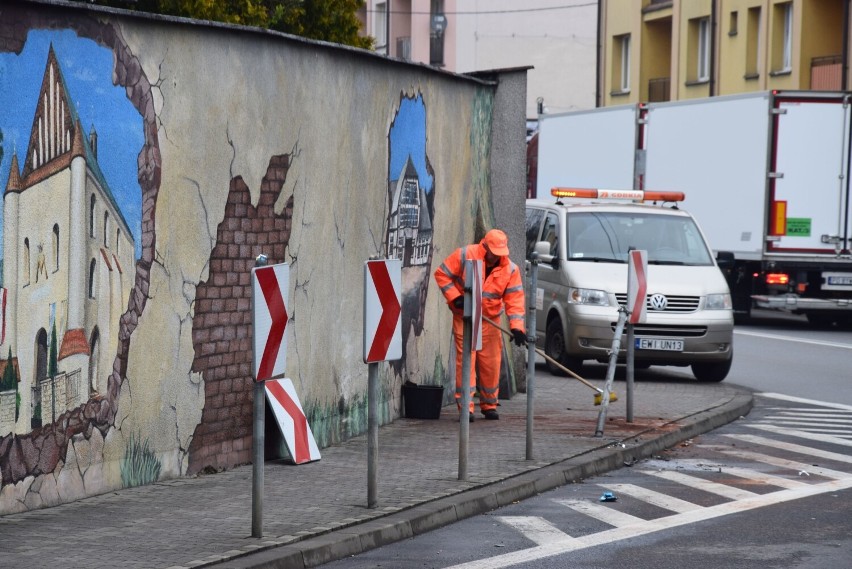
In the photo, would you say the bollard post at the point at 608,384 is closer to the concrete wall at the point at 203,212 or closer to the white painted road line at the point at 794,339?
the concrete wall at the point at 203,212

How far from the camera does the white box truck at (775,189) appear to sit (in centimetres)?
2617

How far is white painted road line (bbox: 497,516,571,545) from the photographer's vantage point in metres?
8.95

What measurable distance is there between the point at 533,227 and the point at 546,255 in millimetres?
2637

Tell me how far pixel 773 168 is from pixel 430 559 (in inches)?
751

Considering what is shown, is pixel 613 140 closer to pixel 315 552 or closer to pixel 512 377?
pixel 512 377

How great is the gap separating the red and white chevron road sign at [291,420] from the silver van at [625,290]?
6111 mm

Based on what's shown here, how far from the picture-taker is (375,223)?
12930 mm

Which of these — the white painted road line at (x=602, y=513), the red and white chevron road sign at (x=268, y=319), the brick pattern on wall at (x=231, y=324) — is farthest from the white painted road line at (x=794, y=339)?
the red and white chevron road sign at (x=268, y=319)

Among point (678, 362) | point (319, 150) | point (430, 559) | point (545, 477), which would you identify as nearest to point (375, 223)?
point (319, 150)

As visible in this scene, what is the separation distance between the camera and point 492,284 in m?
13.9

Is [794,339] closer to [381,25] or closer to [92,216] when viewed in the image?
[92,216]

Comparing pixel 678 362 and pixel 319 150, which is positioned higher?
pixel 319 150

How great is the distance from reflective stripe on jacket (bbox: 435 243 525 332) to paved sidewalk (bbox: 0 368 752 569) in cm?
91

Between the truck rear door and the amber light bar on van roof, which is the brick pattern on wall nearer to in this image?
the amber light bar on van roof
